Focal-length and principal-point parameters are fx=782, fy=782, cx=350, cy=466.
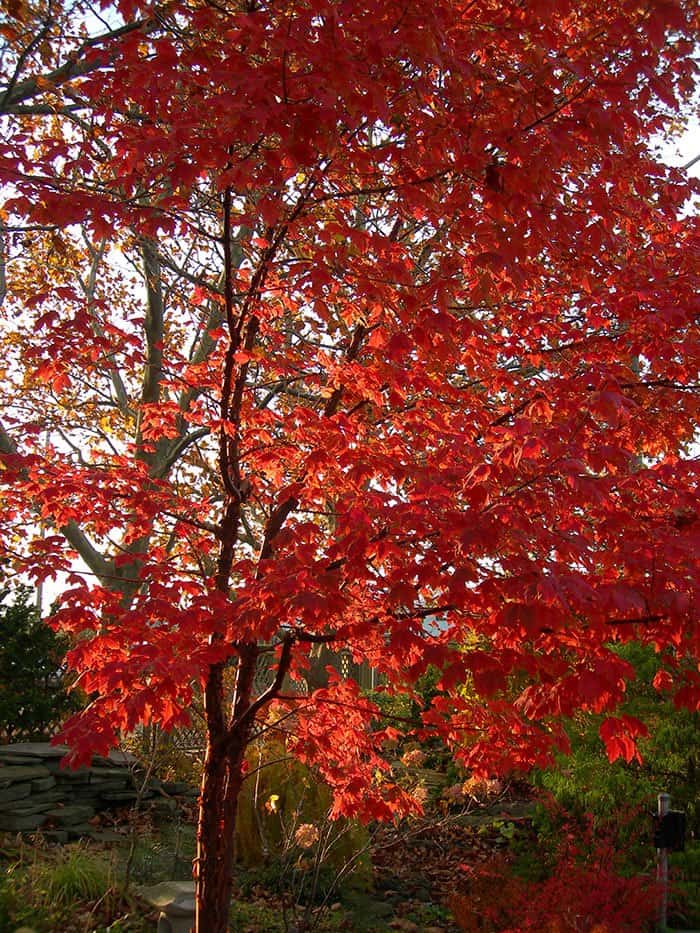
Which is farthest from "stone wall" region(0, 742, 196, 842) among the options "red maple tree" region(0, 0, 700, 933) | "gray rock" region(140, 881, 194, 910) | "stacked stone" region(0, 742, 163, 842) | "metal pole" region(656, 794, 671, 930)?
"metal pole" region(656, 794, 671, 930)

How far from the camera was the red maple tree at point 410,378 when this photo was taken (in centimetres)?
290

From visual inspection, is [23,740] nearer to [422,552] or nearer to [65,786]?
[65,786]

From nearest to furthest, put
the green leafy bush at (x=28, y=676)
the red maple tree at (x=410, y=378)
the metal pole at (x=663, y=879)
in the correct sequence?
the red maple tree at (x=410, y=378) → the metal pole at (x=663, y=879) → the green leafy bush at (x=28, y=676)

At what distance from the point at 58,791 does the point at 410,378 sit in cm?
623

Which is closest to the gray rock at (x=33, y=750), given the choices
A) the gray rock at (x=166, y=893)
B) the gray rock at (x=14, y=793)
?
the gray rock at (x=14, y=793)

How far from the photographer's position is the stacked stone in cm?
735

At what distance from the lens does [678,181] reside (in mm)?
4824

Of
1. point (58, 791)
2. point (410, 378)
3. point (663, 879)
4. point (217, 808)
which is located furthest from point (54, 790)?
point (410, 378)

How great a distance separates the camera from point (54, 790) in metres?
7.86

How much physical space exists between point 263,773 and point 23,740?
3.16 meters

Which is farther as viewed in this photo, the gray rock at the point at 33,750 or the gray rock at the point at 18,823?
the gray rock at the point at 33,750

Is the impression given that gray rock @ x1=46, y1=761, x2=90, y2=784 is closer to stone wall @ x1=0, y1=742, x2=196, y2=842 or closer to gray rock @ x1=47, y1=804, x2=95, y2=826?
stone wall @ x1=0, y1=742, x2=196, y2=842

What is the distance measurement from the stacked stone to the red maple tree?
3.79 meters

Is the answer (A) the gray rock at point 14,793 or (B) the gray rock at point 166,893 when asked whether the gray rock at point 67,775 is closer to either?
(A) the gray rock at point 14,793
